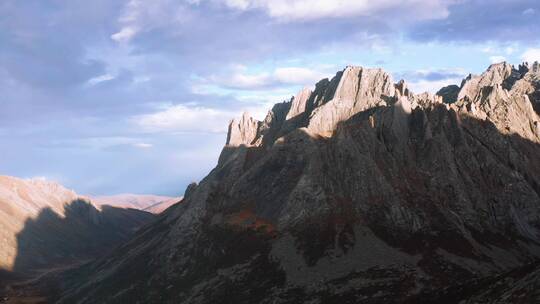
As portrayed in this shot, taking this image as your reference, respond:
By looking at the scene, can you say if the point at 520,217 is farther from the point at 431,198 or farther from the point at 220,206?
the point at 220,206

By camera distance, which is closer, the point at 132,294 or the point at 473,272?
the point at 473,272

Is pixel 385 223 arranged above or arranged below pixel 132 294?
above

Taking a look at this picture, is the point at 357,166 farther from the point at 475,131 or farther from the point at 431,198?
the point at 475,131

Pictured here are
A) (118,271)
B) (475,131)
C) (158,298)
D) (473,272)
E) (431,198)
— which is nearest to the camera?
(473,272)

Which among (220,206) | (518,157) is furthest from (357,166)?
(518,157)

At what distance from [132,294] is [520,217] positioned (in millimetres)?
97558

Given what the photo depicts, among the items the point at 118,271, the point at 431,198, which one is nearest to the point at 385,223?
the point at 431,198

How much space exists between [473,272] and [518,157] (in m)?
56.3

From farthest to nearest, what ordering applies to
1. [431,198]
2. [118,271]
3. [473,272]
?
1. [118,271]
2. [431,198]
3. [473,272]

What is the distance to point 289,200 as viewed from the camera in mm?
132125

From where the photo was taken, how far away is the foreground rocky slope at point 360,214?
10838cm

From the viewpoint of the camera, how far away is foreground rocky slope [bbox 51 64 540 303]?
356 feet

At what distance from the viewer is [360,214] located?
413 feet

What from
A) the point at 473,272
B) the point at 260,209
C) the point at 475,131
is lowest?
the point at 473,272
